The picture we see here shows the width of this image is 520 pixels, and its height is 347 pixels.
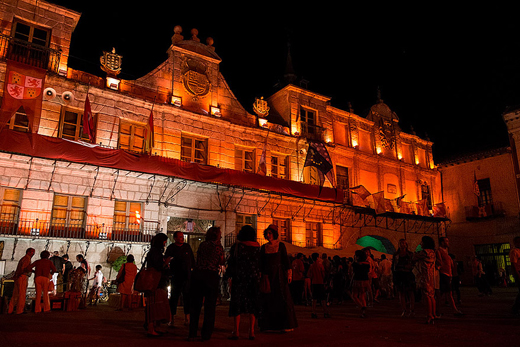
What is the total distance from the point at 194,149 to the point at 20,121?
6.97 meters

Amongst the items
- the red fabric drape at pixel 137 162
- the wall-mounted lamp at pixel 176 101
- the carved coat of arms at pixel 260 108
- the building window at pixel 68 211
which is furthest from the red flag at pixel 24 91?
the carved coat of arms at pixel 260 108

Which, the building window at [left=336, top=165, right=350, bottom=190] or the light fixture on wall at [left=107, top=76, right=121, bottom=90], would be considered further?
the building window at [left=336, top=165, right=350, bottom=190]

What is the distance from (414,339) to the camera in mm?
6199

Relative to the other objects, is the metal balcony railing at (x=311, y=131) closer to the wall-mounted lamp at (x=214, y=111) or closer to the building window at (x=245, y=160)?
the building window at (x=245, y=160)

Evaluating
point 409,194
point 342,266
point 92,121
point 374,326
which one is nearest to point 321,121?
point 409,194

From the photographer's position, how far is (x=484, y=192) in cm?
2867

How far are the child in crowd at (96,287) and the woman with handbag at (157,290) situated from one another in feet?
24.3

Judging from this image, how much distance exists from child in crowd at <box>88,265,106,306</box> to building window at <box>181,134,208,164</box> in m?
6.46

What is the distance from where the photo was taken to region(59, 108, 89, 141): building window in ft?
51.2

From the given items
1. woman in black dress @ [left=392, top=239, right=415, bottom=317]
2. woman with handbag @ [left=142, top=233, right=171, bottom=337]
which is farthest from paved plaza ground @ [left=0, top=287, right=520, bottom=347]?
woman in black dress @ [left=392, top=239, right=415, bottom=317]

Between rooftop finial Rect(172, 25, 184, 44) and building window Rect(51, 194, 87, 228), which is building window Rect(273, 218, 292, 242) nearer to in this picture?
building window Rect(51, 194, 87, 228)

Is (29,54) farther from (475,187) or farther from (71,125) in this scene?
(475,187)

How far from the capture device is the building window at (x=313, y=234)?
71.4 ft

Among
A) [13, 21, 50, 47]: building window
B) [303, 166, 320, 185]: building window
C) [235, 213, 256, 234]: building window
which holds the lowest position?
[235, 213, 256, 234]: building window
